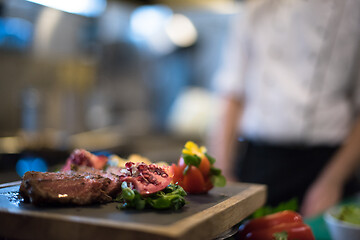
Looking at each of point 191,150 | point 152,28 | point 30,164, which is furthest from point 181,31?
point 191,150

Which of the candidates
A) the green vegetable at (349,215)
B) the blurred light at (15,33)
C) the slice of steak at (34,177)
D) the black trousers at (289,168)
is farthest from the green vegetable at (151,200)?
the blurred light at (15,33)

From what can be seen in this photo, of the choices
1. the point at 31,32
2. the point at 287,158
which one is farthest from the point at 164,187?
the point at 31,32

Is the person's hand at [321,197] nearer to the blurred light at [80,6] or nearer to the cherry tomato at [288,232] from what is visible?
the cherry tomato at [288,232]

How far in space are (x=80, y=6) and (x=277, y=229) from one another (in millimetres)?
2847

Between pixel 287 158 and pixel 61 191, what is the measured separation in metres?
1.60

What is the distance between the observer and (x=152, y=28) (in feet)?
18.3

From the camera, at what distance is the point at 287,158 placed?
89.1 inches

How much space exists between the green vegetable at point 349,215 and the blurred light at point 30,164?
7.27 feet

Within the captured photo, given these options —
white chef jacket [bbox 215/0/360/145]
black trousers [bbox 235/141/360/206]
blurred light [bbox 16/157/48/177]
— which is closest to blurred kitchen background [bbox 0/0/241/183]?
blurred light [bbox 16/157/48/177]

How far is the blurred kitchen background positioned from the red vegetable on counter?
6.76ft

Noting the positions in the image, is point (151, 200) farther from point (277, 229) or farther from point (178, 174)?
point (277, 229)

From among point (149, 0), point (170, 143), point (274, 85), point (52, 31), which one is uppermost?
point (149, 0)

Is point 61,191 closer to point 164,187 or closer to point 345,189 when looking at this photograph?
point 164,187

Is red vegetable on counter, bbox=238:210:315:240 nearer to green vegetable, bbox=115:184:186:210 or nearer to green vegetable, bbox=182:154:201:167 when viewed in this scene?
green vegetable, bbox=182:154:201:167
